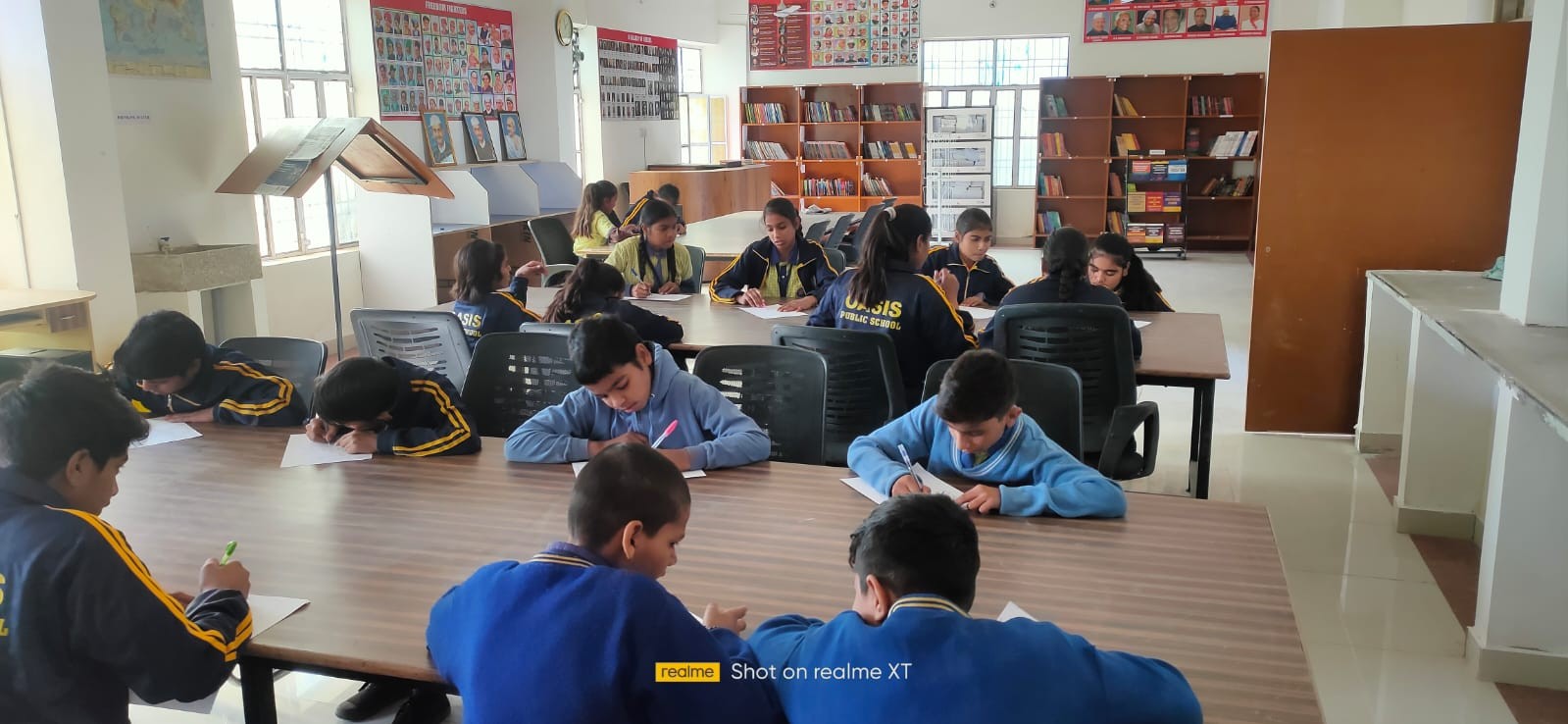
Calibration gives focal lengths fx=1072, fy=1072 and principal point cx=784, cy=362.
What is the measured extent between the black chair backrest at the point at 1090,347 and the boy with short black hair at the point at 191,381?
215cm

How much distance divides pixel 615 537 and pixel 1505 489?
2413 mm

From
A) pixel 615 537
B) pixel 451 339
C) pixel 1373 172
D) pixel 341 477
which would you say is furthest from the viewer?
pixel 1373 172

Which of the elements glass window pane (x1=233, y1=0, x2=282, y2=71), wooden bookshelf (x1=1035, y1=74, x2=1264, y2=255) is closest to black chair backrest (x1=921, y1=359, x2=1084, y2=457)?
glass window pane (x1=233, y1=0, x2=282, y2=71)

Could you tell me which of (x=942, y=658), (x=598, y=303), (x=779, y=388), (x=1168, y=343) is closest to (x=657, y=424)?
(x=779, y=388)

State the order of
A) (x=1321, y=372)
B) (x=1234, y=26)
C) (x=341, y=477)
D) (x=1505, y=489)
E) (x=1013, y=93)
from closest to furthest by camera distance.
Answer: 1. (x=341, y=477)
2. (x=1505, y=489)
3. (x=1321, y=372)
4. (x=1234, y=26)
5. (x=1013, y=93)

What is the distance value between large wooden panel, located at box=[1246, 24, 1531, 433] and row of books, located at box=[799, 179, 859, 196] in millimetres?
8484

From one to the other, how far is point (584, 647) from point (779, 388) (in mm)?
1662

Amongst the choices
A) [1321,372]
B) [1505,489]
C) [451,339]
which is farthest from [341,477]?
[1321,372]

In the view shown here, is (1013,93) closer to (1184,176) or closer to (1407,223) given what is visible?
(1184,176)

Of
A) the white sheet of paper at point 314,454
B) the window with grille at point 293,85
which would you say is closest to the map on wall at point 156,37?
the window with grille at point 293,85

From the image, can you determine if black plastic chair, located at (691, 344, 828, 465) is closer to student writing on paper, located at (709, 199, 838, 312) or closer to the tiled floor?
the tiled floor

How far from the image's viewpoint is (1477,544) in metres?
3.62

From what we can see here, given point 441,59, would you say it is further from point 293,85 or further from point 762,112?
point 762,112

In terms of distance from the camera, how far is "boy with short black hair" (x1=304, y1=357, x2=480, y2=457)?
8.02ft
